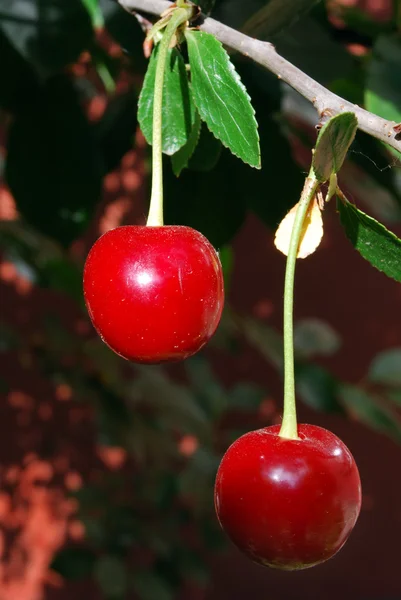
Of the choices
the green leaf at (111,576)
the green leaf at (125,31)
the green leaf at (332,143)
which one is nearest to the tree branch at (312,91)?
the green leaf at (332,143)

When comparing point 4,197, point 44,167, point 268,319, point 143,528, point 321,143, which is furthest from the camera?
point 268,319

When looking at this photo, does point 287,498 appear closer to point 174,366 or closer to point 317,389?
point 317,389

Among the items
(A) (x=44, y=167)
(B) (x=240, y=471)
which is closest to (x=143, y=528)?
(A) (x=44, y=167)

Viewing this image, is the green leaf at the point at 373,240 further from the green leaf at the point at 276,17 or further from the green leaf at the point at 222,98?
the green leaf at the point at 276,17

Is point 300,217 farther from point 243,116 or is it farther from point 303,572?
point 303,572

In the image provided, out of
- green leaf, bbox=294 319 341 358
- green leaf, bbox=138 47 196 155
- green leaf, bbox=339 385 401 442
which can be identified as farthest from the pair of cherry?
green leaf, bbox=294 319 341 358

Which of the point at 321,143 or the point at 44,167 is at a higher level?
the point at 321,143

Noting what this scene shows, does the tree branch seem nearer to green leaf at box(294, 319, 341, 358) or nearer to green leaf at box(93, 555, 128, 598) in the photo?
green leaf at box(294, 319, 341, 358)
